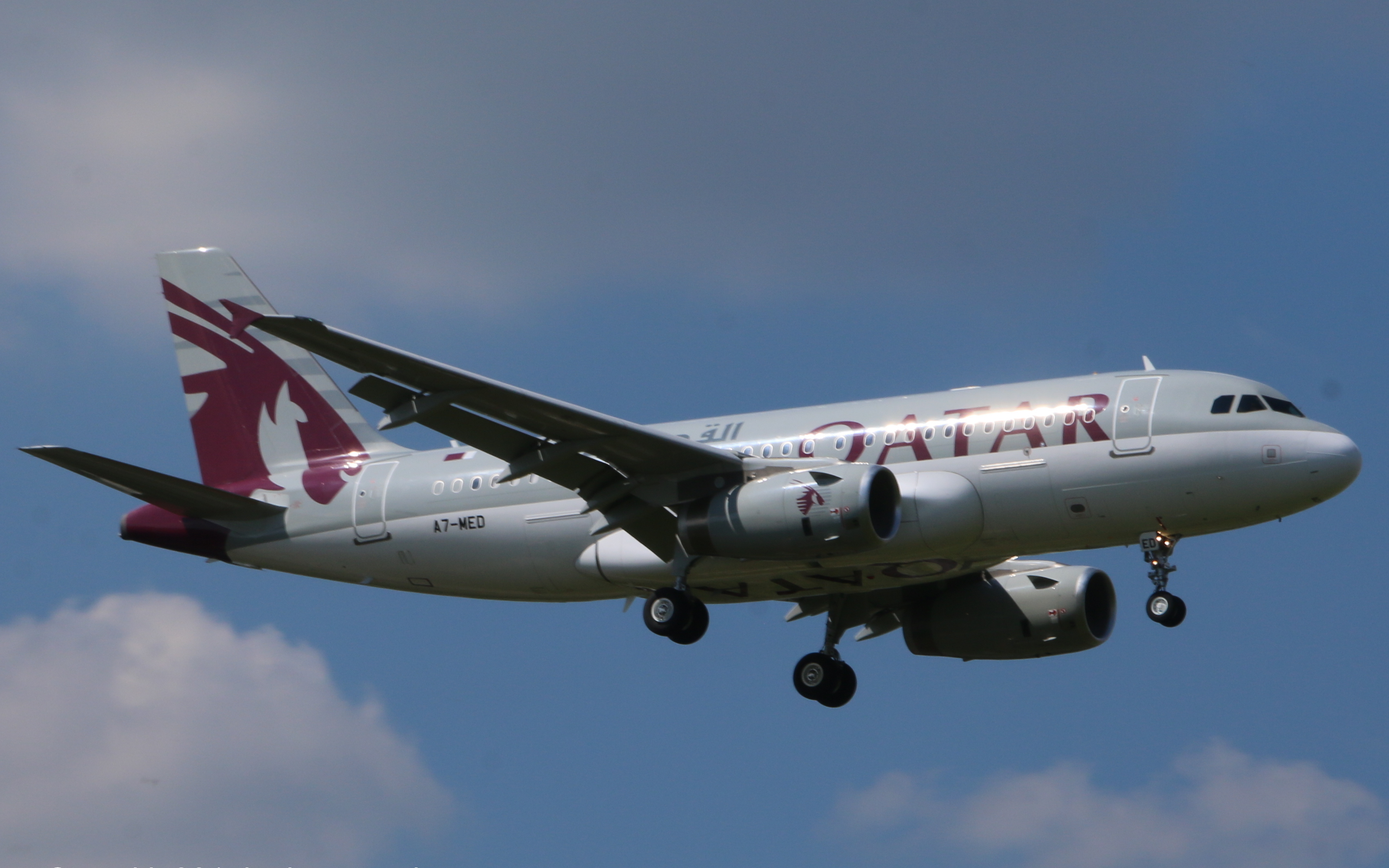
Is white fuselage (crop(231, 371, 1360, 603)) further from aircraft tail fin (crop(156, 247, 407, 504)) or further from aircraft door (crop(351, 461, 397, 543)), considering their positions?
aircraft tail fin (crop(156, 247, 407, 504))

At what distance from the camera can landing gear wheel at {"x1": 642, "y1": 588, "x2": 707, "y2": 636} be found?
32.2 metres

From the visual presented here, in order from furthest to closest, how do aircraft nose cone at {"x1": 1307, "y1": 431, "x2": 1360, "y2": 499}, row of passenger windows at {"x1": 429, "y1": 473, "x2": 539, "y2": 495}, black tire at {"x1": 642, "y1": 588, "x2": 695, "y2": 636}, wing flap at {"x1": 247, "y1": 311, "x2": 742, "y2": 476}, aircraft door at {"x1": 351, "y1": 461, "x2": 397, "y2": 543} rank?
aircraft door at {"x1": 351, "y1": 461, "x2": 397, "y2": 543}
row of passenger windows at {"x1": 429, "y1": 473, "x2": 539, "y2": 495}
black tire at {"x1": 642, "y1": 588, "x2": 695, "y2": 636}
aircraft nose cone at {"x1": 1307, "y1": 431, "x2": 1360, "y2": 499}
wing flap at {"x1": 247, "y1": 311, "x2": 742, "y2": 476}

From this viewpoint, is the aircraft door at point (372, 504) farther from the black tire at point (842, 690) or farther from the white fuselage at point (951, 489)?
the black tire at point (842, 690)

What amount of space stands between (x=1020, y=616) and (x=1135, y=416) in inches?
301

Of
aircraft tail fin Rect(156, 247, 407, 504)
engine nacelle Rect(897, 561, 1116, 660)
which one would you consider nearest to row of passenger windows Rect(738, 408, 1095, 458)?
engine nacelle Rect(897, 561, 1116, 660)

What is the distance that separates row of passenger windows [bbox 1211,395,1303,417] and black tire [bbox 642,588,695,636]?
34.0 ft

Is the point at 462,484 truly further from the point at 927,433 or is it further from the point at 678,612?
the point at 927,433

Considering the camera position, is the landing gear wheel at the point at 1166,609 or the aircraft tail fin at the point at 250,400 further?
the aircraft tail fin at the point at 250,400

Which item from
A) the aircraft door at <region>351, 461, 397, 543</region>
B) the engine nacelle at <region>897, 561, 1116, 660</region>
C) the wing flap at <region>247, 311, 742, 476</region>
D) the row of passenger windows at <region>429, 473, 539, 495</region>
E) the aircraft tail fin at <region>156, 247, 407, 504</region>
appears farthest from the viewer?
the aircraft tail fin at <region>156, 247, 407, 504</region>

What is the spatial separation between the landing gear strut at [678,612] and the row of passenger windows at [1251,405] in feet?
33.0

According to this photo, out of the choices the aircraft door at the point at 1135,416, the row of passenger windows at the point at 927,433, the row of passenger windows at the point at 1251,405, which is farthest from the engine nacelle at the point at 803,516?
the row of passenger windows at the point at 1251,405

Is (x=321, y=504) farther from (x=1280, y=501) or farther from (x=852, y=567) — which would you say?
(x=1280, y=501)

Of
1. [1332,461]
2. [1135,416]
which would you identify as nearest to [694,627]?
[1135,416]

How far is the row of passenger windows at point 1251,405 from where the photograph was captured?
30078mm
